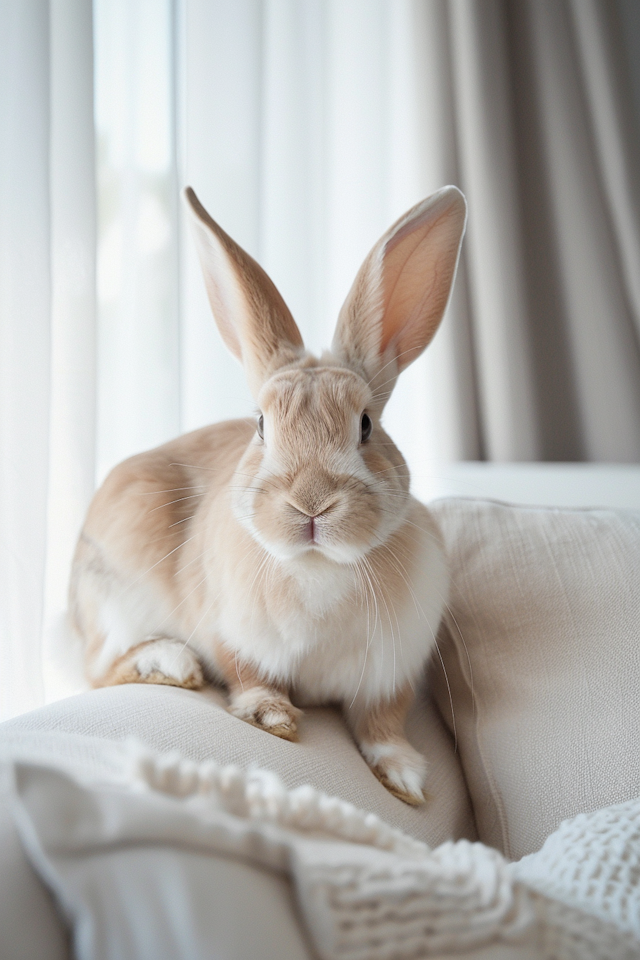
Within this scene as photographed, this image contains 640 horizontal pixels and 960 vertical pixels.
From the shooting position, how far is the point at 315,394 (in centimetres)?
101

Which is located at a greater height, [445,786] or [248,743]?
[248,743]

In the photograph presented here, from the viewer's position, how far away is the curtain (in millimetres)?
1572

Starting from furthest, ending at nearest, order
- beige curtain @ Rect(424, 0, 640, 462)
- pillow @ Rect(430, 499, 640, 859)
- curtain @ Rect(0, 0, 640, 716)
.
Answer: beige curtain @ Rect(424, 0, 640, 462) < curtain @ Rect(0, 0, 640, 716) < pillow @ Rect(430, 499, 640, 859)

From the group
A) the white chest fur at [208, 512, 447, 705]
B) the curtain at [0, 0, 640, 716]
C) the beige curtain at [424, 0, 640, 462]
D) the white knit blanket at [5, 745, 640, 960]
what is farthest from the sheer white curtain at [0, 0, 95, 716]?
the beige curtain at [424, 0, 640, 462]

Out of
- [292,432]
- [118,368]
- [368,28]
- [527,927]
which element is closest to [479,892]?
[527,927]

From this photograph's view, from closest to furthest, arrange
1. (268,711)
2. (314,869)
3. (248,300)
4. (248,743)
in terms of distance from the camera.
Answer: (314,869), (248,743), (268,711), (248,300)

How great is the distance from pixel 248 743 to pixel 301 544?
10.9 inches

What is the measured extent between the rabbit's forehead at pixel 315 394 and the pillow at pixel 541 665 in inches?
16.9

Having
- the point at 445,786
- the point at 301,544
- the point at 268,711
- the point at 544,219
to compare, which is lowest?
the point at 445,786

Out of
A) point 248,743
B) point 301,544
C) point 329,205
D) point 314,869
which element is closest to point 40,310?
point 301,544

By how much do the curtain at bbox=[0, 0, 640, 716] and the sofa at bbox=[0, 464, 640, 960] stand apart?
687 millimetres

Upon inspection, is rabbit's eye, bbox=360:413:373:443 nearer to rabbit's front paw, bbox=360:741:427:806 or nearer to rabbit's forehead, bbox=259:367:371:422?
rabbit's forehead, bbox=259:367:371:422

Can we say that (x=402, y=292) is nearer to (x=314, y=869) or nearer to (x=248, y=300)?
(x=248, y=300)

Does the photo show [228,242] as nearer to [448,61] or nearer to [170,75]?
[170,75]
